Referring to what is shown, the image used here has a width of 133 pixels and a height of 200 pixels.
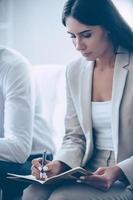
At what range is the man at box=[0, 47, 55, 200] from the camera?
176 cm

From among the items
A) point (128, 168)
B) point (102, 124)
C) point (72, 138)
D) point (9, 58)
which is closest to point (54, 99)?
point (9, 58)

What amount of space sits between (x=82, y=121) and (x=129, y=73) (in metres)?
0.25

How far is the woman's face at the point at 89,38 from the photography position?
5.11 feet

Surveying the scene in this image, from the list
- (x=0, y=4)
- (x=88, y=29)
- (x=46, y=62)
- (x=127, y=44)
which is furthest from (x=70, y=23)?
(x=0, y=4)

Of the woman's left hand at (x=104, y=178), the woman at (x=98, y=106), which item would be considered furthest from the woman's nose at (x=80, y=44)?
the woman's left hand at (x=104, y=178)

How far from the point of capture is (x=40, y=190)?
1.46 m

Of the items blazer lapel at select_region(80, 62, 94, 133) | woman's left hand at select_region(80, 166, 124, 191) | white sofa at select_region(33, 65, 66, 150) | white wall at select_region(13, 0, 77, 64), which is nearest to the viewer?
woman's left hand at select_region(80, 166, 124, 191)

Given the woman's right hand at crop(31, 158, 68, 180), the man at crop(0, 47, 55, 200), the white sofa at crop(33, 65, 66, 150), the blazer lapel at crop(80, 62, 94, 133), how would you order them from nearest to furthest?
1. the woman's right hand at crop(31, 158, 68, 180)
2. the blazer lapel at crop(80, 62, 94, 133)
3. the man at crop(0, 47, 55, 200)
4. the white sofa at crop(33, 65, 66, 150)

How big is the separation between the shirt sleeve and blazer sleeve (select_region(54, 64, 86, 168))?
175mm

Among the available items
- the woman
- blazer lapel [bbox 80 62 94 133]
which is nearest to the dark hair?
the woman

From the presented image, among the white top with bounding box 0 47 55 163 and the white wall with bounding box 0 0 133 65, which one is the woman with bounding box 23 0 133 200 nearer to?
the white top with bounding box 0 47 55 163

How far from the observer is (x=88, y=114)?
161 cm

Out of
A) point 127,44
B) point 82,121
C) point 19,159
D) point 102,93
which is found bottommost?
point 19,159

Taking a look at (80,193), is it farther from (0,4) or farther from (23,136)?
(0,4)
